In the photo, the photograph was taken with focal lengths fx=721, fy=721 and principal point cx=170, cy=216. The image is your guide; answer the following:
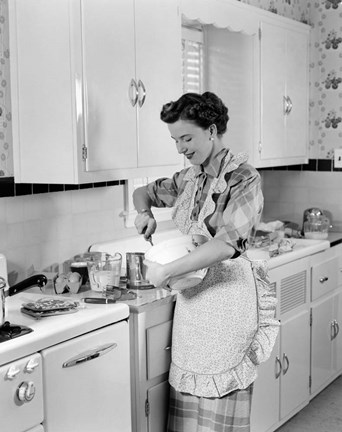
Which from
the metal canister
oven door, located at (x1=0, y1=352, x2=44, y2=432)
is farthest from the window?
oven door, located at (x1=0, y1=352, x2=44, y2=432)

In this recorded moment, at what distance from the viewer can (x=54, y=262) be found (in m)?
3.12

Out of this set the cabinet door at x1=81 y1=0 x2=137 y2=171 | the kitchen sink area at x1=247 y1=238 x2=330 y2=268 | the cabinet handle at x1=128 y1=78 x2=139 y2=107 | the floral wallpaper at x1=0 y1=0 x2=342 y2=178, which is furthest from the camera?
the floral wallpaper at x1=0 y1=0 x2=342 y2=178

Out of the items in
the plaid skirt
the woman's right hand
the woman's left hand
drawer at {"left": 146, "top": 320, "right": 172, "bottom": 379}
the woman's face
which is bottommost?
the plaid skirt

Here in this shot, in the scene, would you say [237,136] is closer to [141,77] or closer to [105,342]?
[141,77]

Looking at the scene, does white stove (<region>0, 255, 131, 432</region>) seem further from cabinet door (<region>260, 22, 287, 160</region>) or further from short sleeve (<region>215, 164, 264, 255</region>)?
cabinet door (<region>260, 22, 287, 160</region>)

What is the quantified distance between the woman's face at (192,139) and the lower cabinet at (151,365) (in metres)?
0.59

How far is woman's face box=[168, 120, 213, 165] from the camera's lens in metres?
2.63

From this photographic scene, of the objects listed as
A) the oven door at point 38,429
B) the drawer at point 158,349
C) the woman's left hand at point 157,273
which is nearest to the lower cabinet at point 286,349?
the drawer at point 158,349

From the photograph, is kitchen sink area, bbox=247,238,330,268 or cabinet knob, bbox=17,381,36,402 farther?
kitchen sink area, bbox=247,238,330,268

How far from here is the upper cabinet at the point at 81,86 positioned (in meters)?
2.71

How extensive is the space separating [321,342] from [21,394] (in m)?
2.39

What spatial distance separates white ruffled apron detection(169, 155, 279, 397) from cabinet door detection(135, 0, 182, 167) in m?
0.53

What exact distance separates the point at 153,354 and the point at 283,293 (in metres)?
1.10

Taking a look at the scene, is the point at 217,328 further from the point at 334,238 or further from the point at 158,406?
the point at 334,238
